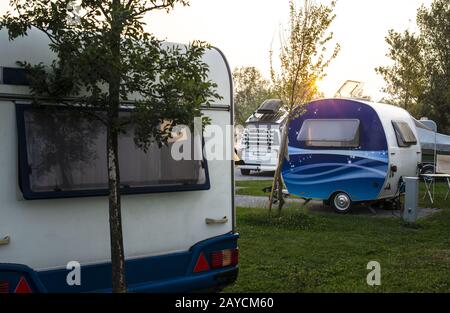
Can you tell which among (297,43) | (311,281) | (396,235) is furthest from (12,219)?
(297,43)

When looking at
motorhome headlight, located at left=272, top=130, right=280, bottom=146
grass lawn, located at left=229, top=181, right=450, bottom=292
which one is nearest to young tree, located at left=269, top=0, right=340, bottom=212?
grass lawn, located at left=229, top=181, right=450, bottom=292

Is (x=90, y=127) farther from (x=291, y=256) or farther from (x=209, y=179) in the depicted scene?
(x=291, y=256)

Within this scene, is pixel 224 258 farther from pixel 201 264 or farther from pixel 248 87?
pixel 248 87

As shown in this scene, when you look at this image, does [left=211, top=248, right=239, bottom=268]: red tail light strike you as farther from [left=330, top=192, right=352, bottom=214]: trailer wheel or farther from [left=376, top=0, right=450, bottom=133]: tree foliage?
[left=376, top=0, right=450, bottom=133]: tree foliage

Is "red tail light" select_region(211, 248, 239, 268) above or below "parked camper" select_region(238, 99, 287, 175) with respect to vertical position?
below

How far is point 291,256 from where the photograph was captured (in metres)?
7.33

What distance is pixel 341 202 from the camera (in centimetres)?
1149

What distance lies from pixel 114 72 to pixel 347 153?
831cm

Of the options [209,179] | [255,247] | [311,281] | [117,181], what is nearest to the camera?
[117,181]

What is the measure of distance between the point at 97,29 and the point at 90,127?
75 centimetres

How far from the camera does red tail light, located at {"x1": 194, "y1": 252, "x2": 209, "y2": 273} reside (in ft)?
15.1

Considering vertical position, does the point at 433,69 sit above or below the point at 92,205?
above

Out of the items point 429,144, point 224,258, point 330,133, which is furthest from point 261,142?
point 224,258

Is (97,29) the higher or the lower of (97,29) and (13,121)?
the higher
